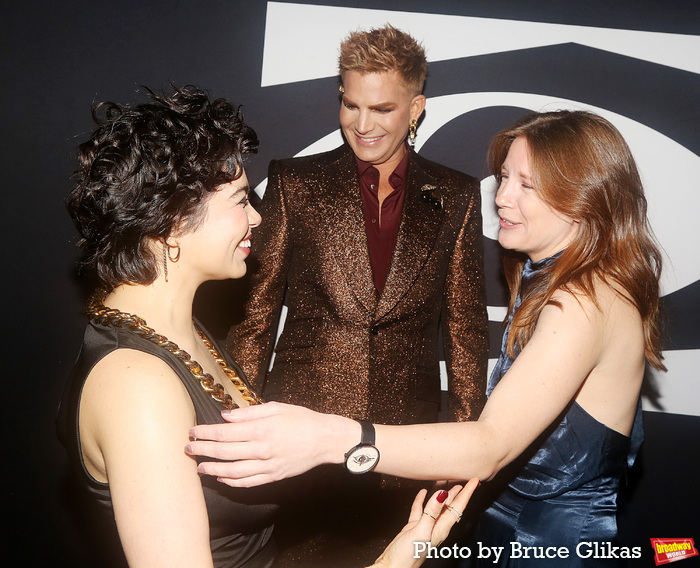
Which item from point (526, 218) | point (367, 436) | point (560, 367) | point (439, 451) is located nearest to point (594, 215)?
point (526, 218)

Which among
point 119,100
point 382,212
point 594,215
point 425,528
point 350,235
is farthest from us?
point 119,100

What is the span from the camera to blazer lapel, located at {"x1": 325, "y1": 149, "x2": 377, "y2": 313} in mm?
2596

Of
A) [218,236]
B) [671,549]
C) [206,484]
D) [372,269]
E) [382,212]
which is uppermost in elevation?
[382,212]

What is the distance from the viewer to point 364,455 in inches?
60.0

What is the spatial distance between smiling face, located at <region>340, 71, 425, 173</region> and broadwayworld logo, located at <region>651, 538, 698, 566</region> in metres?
2.57

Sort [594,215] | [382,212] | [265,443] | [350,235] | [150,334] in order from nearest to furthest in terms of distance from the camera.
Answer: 1. [265,443]
2. [150,334]
3. [594,215]
4. [350,235]
5. [382,212]

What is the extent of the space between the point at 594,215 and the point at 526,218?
0.75ft

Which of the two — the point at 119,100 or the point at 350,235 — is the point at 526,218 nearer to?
the point at 350,235

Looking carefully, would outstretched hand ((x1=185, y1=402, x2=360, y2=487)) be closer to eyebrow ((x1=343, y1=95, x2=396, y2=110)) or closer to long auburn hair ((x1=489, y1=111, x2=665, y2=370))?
long auburn hair ((x1=489, y1=111, x2=665, y2=370))

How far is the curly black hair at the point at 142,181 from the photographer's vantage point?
5.18 feet

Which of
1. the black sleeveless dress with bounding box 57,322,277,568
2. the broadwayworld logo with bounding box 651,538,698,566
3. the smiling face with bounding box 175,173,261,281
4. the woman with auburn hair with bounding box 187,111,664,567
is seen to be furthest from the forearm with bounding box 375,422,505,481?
the broadwayworld logo with bounding box 651,538,698,566

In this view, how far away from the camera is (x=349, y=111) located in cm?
258

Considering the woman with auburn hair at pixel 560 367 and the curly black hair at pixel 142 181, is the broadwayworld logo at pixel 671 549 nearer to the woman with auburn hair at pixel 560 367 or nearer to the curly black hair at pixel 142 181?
the woman with auburn hair at pixel 560 367

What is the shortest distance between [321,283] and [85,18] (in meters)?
1.64
